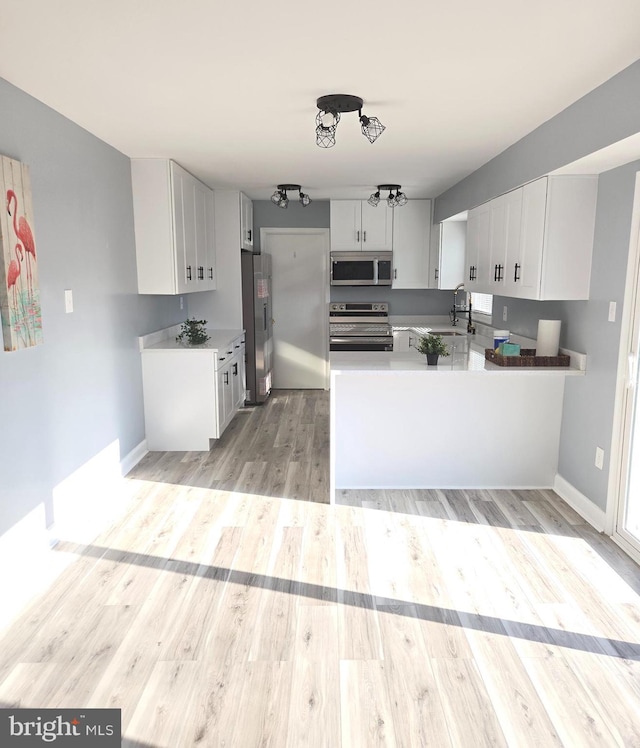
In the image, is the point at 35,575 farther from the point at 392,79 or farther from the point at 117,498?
the point at 392,79

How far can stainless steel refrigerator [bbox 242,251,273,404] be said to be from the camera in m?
6.30

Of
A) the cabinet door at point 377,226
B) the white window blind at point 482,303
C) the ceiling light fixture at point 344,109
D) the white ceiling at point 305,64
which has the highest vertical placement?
the white ceiling at point 305,64

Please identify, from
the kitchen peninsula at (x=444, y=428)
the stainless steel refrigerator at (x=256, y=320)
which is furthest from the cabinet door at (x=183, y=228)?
the kitchen peninsula at (x=444, y=428)

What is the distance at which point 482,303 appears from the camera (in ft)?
21.0

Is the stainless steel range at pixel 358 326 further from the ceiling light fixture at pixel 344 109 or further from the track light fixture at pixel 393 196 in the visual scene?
the ceiling light fixture at pixel 344 109

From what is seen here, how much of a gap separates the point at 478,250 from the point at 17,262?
3484 mm

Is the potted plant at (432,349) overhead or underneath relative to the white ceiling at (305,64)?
underneath

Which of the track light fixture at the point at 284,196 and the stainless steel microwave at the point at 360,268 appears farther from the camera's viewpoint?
the stainless steel microwave at the point at 360,268

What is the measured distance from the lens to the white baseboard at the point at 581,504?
11.1 feet

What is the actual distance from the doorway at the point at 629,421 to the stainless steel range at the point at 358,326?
384 centimetres

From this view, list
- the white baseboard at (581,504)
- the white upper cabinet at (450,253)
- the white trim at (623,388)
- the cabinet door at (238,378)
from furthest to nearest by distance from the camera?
the white upper cabinet at (450,253) < the cabinet door at (238,378) < the white baseboard at (581,504) < the white trim at (623,388)

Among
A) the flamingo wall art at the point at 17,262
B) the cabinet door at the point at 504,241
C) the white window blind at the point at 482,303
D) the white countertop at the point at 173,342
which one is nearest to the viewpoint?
the flamingo wall art at the point at 17,262

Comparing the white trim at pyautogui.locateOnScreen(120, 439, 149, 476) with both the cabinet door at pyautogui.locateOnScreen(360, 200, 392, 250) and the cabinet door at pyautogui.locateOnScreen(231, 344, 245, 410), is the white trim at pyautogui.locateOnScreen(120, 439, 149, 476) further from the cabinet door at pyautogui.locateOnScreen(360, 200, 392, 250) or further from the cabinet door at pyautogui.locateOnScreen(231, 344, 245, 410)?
the cabinet door at pyautogui.locateOnScreen(360, 200, 392, 250)

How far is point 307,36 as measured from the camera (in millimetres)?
2129
